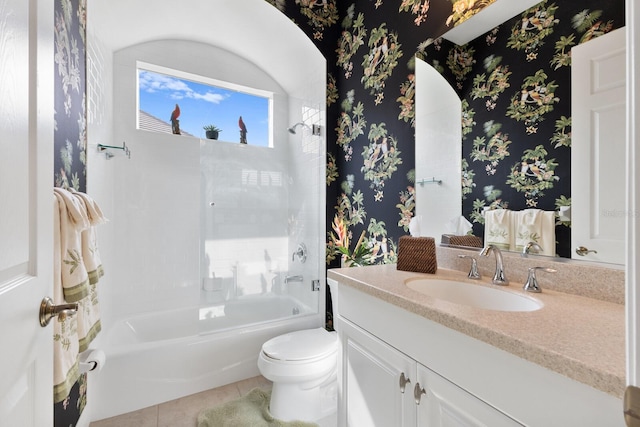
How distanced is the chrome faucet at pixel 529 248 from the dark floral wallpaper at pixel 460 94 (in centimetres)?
7

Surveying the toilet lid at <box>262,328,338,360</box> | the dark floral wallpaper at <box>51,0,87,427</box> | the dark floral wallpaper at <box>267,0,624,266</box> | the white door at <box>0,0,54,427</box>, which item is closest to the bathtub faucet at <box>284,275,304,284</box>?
the dark floral wallpaper at <box>267,0,624,266</box>

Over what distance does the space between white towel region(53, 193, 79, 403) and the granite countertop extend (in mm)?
1039

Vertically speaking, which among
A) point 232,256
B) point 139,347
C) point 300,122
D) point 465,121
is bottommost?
point 139,347

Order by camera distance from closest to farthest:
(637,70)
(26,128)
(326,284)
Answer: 1. (637,70)
2. (26,128)
3. (326,284)

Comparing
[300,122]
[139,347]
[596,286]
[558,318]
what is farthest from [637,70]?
[300,122]

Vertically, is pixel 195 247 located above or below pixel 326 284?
above

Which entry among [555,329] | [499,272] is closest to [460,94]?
[499,272]

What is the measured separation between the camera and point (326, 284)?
252 centimetres

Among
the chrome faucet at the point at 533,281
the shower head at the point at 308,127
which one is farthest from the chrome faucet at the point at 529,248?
the shower head at the point at 308,127

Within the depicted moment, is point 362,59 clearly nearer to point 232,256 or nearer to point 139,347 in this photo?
point 232,256

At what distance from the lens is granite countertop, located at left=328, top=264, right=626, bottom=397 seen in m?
0.53

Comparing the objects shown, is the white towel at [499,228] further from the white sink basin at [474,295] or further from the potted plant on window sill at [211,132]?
the potted plant on window sill at [211,132]

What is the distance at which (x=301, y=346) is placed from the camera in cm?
179

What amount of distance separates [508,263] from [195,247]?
7.84ft
